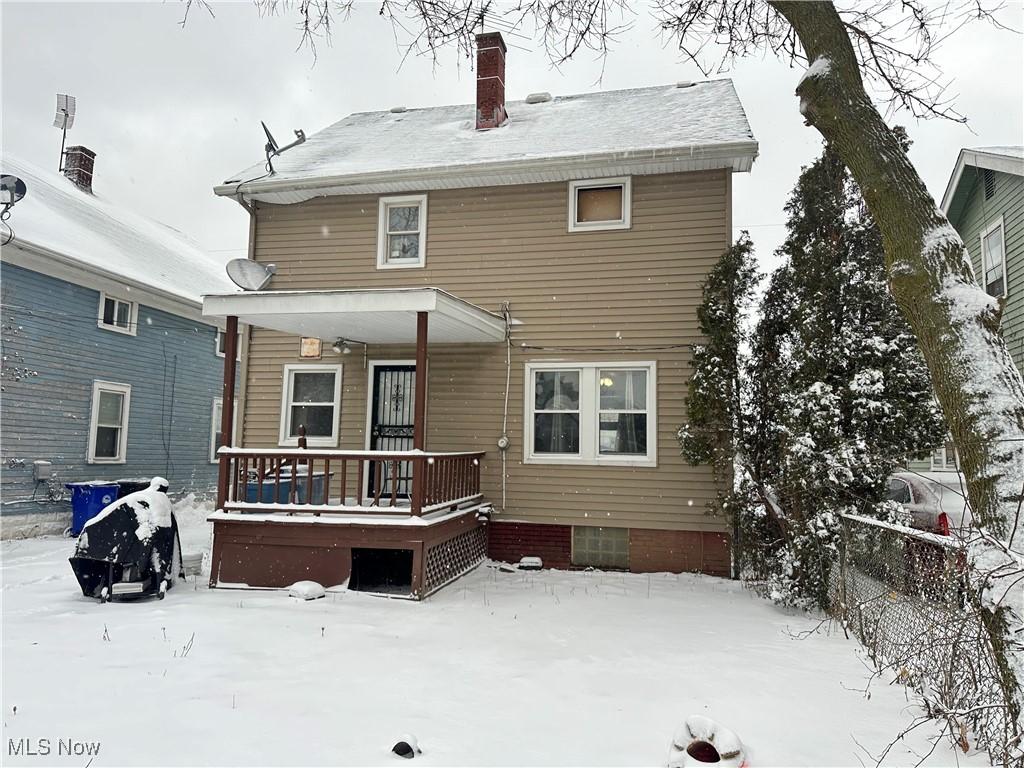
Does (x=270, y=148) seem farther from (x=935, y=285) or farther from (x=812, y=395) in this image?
(x=935, y=285)

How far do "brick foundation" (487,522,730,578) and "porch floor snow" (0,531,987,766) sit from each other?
1560 millimetres

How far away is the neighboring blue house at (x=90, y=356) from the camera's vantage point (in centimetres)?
1115

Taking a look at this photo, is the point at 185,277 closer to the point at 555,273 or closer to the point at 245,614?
the point at 555,273

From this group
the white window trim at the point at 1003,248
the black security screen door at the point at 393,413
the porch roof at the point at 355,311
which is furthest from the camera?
the white window trim at the point at 1003,248

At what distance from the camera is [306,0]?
17.2 ft

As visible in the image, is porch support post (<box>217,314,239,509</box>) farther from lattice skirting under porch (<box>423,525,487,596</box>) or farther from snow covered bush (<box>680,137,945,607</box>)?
snow covered bush (<box>680,137,945,607</box>)

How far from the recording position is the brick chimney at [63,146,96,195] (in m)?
17.0

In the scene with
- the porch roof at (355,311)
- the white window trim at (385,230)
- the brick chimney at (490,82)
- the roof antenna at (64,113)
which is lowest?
the porch roof at (355,311)

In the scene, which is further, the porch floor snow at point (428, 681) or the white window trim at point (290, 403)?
the white window trim at point (290, 403)

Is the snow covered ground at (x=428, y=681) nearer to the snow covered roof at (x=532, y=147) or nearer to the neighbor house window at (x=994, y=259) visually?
the snow covered roof at (x=532, y=147)

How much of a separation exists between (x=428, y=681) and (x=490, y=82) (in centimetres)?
994

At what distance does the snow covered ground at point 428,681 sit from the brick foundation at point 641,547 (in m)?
1.59

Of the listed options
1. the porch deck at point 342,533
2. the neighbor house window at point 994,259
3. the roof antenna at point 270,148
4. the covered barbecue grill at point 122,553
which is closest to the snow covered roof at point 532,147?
the roof antenna at point 270,148

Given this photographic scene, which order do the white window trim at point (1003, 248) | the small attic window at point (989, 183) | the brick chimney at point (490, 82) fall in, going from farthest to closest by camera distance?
the small attic window at point (989, 183) < the white window trim at point (1003, 248) < the brick chimney at point (490, 82)
